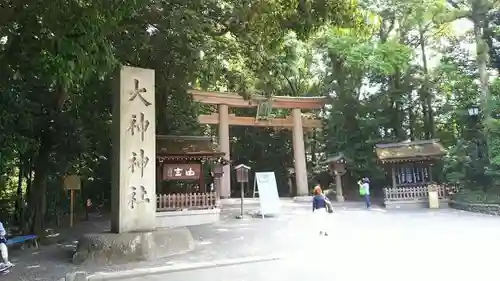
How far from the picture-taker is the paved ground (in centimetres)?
662

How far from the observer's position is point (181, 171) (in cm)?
1686

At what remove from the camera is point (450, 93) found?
24.1 metres

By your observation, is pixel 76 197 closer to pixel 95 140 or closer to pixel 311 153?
pixel 95 140

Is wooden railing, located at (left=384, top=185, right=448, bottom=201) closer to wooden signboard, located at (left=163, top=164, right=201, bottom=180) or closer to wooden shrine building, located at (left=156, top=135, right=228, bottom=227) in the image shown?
wooden shrine building, located at (left=156, top=135, right=228, bottom=227)

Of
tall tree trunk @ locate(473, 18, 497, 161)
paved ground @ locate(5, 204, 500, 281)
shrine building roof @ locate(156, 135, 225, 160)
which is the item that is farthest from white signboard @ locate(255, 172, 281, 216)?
tall tree trunk @ locate(473, 18, 497, 161)

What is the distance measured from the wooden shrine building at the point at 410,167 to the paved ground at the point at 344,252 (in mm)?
5646

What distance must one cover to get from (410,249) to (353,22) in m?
4.85

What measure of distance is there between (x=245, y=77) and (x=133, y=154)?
22.4ft

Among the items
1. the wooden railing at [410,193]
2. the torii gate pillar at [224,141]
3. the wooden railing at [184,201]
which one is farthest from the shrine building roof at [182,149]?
the wooden railing at [410,193]

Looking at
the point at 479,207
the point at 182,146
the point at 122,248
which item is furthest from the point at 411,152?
the point at 122,248

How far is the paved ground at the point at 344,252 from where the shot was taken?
6617mm

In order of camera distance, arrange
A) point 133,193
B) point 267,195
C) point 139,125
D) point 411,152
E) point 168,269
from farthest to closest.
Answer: point 411,152 → point 267,195 → point 139,125 → point 133,193 → point 168,269

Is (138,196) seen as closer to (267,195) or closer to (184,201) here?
(184,201)

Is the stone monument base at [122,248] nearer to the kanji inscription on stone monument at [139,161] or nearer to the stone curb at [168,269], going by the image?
the stone curb at [168,269]
